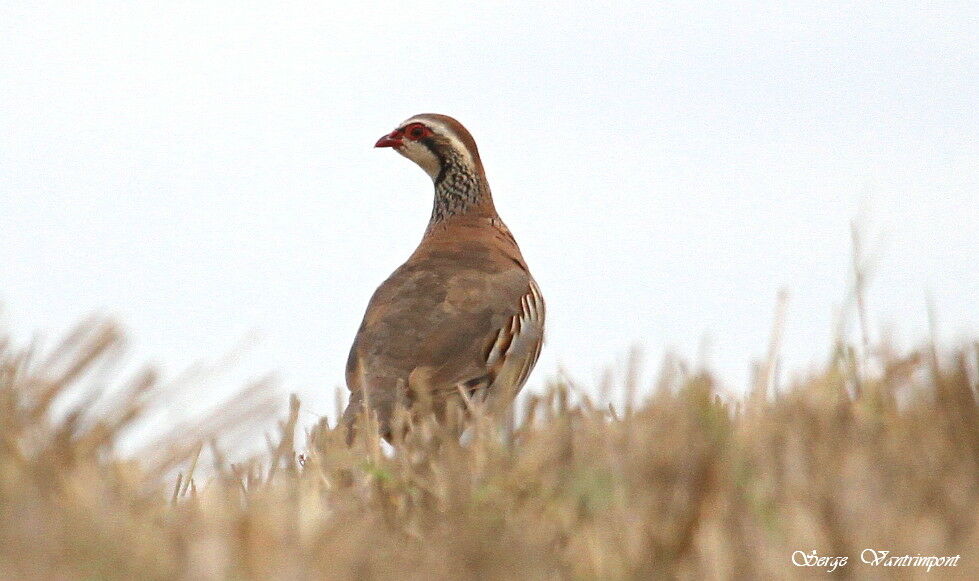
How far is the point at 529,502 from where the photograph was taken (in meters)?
3.43

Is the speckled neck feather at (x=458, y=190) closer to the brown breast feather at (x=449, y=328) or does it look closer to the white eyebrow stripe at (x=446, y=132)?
the white eyebrow stripe at (x=446, y=132)

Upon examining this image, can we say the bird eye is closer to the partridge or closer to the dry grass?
the partridge

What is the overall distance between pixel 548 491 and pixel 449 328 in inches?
148

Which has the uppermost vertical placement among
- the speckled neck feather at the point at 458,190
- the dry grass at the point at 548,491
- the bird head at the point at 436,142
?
the bird head at the point at 436,142

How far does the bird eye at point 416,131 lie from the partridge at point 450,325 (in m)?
0.69

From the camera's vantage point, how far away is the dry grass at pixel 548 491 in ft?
7.85

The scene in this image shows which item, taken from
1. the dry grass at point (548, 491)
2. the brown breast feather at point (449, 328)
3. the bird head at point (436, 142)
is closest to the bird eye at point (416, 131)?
the bird head at point (436, 142)

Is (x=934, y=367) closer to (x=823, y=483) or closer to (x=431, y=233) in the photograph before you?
(x=823, y=483)

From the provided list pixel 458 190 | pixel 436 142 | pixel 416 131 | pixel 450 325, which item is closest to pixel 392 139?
pixel 416 131

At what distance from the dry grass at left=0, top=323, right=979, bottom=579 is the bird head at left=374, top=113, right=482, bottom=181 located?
484 centimetres

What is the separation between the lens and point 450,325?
716 centimetres

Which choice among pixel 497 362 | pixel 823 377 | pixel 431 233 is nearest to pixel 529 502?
pixel 823 377

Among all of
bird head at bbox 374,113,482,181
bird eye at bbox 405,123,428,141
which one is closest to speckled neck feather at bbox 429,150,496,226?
bird head at bbox 374,113,482,181

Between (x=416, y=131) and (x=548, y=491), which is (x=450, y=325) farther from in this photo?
(x=548, y=491)
